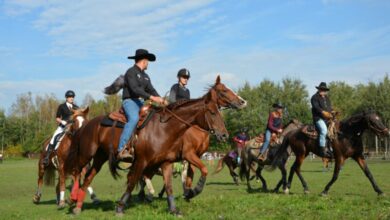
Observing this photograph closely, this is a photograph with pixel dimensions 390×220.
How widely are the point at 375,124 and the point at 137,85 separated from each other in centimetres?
863

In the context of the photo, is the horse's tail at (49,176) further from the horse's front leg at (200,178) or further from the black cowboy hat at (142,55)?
the black cowboy hat at (142,55)

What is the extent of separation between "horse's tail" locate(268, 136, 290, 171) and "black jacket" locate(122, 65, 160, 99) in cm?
804

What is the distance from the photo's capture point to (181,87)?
1507 centimetres

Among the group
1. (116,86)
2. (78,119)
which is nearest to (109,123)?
(116,86)

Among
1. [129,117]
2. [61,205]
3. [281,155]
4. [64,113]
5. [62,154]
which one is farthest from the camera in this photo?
[281,155]

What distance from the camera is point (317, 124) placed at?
16.5 metres

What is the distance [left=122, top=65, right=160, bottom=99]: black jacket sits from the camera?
11203 millimetres

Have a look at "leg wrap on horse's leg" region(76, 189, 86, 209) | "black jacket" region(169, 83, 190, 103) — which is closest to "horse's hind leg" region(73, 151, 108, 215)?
"leg wrap on horse's leg" region(76, 189, 86, 209)

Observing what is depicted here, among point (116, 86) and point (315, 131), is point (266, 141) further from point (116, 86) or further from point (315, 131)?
point (116, 86)

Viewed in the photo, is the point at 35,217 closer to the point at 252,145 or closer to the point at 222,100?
the point at 222,100

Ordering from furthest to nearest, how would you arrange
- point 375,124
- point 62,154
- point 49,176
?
point 49,176, point 375,124, point 62,154

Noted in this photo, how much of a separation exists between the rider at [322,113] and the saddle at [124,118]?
7427 mm

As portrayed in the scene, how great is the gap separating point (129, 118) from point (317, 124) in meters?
8.18

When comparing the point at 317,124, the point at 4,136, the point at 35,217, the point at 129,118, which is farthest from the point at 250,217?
the point at 4,136
